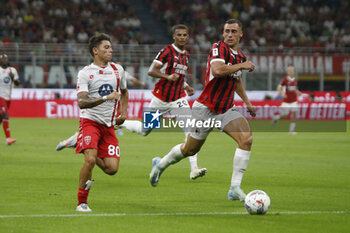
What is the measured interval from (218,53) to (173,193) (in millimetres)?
2308

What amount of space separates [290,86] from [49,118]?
12534 millimetres

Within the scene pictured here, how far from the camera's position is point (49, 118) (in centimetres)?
3291

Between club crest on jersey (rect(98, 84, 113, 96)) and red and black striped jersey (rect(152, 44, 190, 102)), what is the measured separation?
175 inches

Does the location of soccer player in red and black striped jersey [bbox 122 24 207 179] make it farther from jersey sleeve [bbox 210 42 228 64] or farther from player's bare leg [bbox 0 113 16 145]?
player's bare leg [bbox 0 113 16 145]

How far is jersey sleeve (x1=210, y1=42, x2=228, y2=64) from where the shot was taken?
31.2 feet

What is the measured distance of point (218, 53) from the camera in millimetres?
9578

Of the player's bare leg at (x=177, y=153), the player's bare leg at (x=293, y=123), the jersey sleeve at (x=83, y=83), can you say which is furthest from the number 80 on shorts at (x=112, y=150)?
the player's bare leg at (x=293, y=123)

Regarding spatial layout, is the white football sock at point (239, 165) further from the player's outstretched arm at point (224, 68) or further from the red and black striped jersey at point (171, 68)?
the red and black striped jersey at point (171, 68)

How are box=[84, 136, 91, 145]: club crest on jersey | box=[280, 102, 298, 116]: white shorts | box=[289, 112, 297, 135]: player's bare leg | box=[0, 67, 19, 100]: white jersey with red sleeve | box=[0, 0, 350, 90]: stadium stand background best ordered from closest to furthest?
box=[84, 136, 91, 145]: club crest on jersey < box=[0, 67, 19, 100]: white jersey with red sleeve < box=[289, 112, 297, 135]: player's bare leg < box=[280, 102, 298, 116]: white shorts < box=[0, 0, 350, 90]: stadium stand background

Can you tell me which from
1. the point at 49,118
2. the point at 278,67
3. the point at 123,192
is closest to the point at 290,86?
the point at 278,67

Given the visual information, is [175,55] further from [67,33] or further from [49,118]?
[67,33]

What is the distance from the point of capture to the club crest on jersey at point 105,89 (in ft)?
29.5

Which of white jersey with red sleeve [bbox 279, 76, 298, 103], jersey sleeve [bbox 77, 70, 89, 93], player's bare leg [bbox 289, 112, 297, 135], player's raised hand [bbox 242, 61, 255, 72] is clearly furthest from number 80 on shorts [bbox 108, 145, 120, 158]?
white jersey with red sleeve [bbox 279, 76, 298, 103]

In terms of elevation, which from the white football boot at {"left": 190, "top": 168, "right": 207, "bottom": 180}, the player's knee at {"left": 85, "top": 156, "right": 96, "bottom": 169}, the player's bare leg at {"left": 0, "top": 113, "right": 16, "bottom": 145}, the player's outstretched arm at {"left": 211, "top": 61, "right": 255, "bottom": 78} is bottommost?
the player's bare leg at {"left": 0, "top": 113, "right": 16, "bottom": 145}
